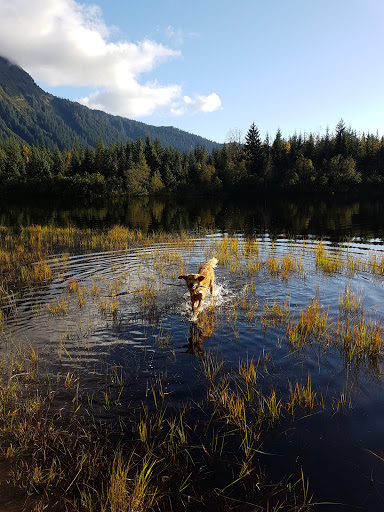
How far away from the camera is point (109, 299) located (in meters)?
11.4

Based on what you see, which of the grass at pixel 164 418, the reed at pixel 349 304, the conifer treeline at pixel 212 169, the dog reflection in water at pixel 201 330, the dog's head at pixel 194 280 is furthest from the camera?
the conifer treeline at pixel 212 169

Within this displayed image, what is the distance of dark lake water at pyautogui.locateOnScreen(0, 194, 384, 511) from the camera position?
4.77 meters

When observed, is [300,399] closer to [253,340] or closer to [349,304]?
[253,340]

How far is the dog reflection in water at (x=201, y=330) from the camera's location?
8062mm

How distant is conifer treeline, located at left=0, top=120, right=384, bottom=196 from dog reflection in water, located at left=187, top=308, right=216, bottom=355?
92.2m

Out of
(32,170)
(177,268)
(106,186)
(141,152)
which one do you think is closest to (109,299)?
(177,268)

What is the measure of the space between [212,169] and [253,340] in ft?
327

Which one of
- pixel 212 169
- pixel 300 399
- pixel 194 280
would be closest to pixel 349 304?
pixel 194 280

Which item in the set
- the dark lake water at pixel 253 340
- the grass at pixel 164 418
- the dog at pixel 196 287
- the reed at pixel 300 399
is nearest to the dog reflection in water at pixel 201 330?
the dark lake water at pixel 253 340

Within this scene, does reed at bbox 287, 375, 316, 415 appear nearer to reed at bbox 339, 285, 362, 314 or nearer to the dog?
the dog

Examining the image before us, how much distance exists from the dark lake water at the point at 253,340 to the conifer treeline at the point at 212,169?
8581 centimetres

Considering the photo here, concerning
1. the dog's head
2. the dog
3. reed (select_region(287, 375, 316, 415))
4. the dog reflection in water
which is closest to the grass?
reed (select_region(287, 375, 316, 415))

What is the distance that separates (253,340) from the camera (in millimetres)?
8438

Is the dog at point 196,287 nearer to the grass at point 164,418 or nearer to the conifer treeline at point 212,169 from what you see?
the grass at point 164,418
